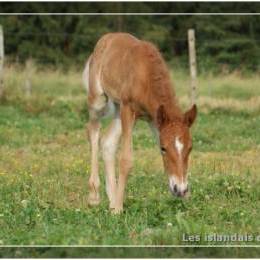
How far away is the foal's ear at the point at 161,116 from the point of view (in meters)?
6.87

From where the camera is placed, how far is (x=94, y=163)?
8.45m

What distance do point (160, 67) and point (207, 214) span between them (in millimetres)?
1651

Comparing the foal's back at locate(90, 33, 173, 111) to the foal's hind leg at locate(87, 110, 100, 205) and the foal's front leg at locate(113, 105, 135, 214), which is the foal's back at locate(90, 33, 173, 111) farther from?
the foal's hind leg at locate(87, 110, 100, 205)

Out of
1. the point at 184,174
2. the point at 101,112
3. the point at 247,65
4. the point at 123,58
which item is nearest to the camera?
the point at 184,174

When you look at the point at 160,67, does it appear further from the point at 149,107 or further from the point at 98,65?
the point at 98,65

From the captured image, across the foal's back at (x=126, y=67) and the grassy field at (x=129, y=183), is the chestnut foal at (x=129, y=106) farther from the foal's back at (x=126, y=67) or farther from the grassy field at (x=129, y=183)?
A: the grassy field at (x=129, y=183)

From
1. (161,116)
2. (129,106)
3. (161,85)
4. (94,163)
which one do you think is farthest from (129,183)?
(161,116)

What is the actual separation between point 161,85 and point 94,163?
5.39 ft

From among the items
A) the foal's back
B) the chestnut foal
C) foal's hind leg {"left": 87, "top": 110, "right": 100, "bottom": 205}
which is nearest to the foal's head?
the chestnut foal

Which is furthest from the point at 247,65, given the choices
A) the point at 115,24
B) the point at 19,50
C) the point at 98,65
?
Answer: the point at 98,65

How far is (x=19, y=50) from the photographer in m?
26.2

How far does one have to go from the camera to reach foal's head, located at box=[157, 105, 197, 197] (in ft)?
21.7

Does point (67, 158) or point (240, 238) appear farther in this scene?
point (67, 158)

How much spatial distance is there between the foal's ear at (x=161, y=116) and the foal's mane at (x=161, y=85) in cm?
9
